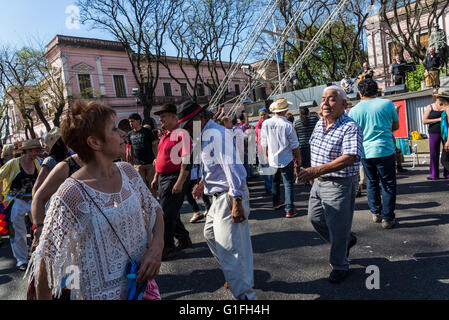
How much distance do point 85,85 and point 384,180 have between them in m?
30.9

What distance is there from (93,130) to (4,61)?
92.6ft

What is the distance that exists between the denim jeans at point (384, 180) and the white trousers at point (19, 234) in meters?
4.94

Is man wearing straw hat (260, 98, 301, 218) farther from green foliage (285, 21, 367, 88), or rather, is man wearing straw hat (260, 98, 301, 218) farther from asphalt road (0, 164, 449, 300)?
green foliage (285, 21, 367, 88)

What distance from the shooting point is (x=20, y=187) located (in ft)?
14.3

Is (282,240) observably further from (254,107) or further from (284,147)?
(254,107)

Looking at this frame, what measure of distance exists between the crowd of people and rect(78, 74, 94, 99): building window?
2518cm

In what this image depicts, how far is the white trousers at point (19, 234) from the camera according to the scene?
4348 mm

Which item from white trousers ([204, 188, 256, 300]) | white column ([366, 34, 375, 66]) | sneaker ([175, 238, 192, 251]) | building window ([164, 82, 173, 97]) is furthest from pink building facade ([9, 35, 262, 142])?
white trousers ([204, 188, 256, 300])

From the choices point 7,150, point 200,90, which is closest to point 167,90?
point 200,90

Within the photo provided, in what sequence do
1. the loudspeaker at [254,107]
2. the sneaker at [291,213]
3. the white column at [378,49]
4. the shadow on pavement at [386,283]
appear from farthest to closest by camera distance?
the white column at [378,49] < the loudspeaker at [254,107] < the sneaker at [291,213] < the shadow on pavement at [386,283]

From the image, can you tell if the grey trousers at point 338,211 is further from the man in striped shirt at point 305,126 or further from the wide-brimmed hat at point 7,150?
the wide-brimmed hat at point 7,150

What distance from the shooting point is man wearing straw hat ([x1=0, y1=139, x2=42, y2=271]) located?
4289 millimetres

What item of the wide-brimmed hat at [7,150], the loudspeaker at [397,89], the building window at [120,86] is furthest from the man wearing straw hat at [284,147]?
the building window at [120,86]

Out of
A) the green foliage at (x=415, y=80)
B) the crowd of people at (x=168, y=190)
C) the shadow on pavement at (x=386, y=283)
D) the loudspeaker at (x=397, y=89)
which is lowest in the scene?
the shadow on pavement at (x=386, y=283)
